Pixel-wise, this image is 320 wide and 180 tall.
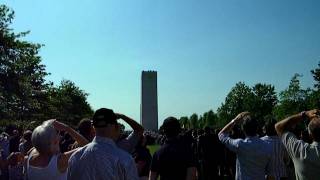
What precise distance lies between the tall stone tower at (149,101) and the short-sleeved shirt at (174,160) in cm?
11919

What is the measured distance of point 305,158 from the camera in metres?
5.48

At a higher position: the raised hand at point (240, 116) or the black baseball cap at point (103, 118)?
the raised hand at point (240, 116)

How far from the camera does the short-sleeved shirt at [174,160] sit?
20.6 ft

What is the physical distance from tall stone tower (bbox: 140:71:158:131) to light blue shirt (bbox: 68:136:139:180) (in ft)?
397

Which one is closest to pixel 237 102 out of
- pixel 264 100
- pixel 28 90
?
pixel 264 100

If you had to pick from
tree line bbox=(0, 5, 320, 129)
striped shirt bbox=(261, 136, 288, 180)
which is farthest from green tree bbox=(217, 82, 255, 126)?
striped shirt bbox=(261, 136, 288, 180)

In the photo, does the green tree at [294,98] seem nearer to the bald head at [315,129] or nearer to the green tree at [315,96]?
the green tree at [315,96]

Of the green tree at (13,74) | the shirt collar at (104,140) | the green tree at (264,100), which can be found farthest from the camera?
the green tree at (264,100)

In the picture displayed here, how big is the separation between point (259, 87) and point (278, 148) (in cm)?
8356

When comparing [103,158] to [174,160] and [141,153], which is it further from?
[141,153]

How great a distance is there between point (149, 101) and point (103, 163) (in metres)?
125

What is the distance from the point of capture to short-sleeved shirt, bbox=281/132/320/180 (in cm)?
545

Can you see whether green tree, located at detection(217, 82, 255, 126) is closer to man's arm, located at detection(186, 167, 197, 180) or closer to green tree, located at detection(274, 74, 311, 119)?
green tree, located at detection(274, 74, 311, 119)

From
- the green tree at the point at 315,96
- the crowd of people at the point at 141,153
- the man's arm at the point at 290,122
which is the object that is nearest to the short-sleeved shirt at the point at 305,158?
the crowd of people at the point at 141,153
